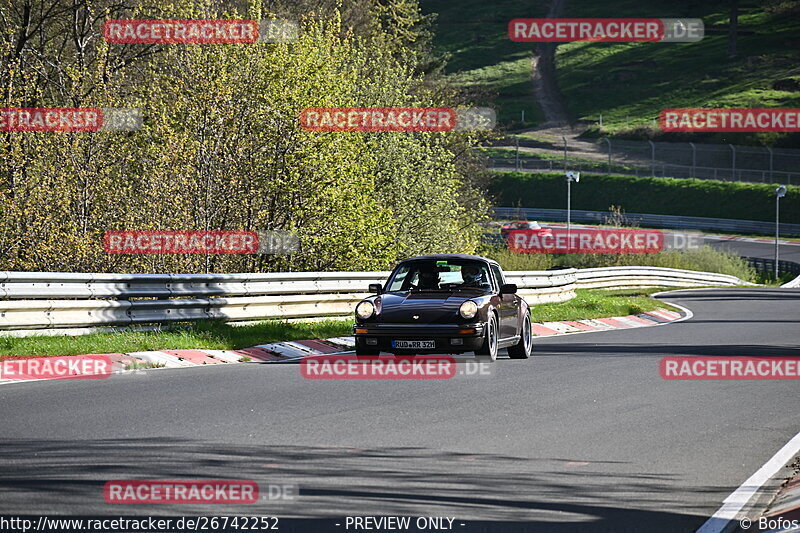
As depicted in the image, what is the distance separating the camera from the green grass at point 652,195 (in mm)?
77812

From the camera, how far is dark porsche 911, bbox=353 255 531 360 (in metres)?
14.3

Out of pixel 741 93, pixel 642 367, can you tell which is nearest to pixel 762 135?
pixel 741 93

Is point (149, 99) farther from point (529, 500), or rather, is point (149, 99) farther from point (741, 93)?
point (741, 93)

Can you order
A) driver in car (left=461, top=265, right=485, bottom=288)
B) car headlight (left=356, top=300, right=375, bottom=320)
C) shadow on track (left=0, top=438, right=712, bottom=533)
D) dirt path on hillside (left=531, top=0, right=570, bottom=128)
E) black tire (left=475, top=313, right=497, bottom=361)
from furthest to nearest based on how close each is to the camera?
dirt path on hillside (left=531, top=0, right=570, bottom=128)
driver in car (left=461, top=265, right=485, bottom=288)
black tire (left=475, top=313, right=497, bottom=361)
car headlight (left=356, top=300, right=375, bottom=320)
shadow on track (left=0, top=438, right=712, bottom=533)

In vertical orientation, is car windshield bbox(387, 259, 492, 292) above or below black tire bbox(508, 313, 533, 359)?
above

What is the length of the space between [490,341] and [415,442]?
6.25 m

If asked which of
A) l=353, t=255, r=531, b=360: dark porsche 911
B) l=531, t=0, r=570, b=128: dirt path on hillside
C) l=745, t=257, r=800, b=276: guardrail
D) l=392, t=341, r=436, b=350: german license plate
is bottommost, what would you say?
l=745, t=257, r=800, b=276: guardrail

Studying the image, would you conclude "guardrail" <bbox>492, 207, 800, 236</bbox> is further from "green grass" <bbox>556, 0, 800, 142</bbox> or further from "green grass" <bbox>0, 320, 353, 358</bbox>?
"green grass" <bbox>0, 320, 353, 358</bbox>

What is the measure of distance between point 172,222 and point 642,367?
11.3 meters

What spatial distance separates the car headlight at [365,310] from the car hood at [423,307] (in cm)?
12

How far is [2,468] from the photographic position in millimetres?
7098

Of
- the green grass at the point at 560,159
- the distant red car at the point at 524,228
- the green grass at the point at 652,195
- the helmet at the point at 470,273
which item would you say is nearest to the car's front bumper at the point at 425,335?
the helmet at the point at 470,273

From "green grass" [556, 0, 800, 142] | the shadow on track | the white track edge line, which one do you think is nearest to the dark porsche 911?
the white track edge line

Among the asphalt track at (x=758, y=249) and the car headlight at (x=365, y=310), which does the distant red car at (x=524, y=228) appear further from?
the car headlight at (x=365, y=310)
